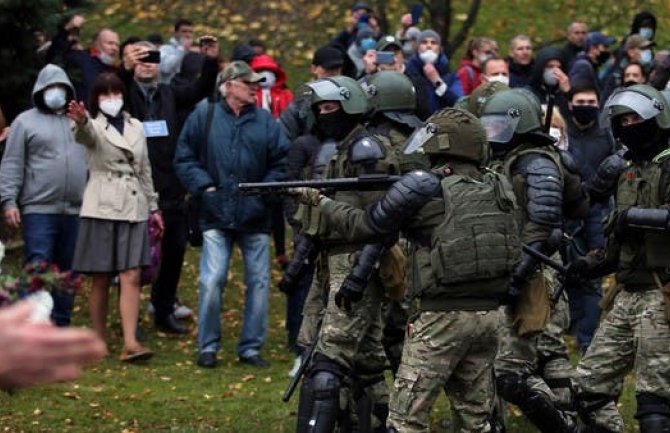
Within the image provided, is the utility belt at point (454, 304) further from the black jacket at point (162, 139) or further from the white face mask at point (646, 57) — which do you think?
the white face mask at point (646, 57)

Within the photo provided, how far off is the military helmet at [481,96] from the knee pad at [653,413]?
2.15 m

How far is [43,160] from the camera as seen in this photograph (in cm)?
1248

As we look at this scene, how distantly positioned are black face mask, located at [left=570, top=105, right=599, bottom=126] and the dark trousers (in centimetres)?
343

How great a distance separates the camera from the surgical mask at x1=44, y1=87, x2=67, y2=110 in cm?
1242

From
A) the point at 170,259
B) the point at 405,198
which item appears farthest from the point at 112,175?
the point at 405,198

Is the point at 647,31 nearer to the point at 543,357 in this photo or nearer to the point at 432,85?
the point at 432,85

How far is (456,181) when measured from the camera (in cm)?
814

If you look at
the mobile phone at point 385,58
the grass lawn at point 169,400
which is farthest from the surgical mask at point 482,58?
the grass lawn at point 169,400

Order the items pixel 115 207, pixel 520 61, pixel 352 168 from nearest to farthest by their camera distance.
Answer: pixel 352 168 < pixel 115 207 < pixel 520 61

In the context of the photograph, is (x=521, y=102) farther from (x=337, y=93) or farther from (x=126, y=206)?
(x=126, y=206)

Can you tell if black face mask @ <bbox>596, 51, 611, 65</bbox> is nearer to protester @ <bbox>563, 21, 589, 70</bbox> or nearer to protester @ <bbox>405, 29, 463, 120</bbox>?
protester @ <bbox>563, 21, 589, 70</bbox>

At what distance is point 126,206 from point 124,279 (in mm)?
585

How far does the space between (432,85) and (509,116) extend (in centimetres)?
526

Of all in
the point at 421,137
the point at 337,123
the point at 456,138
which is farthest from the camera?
the point at 337,123
